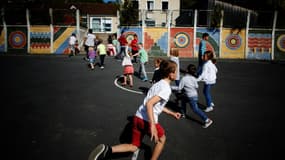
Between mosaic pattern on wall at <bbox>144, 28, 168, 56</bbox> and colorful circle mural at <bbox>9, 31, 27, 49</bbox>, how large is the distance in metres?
11.9

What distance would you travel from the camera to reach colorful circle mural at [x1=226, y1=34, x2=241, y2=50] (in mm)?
22688

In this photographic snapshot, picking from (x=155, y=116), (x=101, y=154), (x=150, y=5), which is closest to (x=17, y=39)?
(x=101, y=154)

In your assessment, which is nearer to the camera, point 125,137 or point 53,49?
point 125,137

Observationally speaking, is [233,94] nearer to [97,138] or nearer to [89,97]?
[89,97]

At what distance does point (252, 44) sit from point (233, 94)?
54.8ft

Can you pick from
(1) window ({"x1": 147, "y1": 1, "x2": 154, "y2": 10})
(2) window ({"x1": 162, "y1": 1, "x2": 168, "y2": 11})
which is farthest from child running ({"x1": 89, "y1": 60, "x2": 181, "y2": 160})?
(2) window ({"x1": 162, "y1": 1, "x2": 168, "y2": 11})

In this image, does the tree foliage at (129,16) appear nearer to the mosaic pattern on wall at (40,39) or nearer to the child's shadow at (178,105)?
the mosaic pattern on wall at (40,39)

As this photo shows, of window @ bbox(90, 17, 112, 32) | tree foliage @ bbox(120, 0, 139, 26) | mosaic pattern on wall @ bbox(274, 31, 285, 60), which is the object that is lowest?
mosaic pattern on wall @ bbox(274, 31, 285, 60)

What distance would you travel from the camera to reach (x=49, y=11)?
22.7 meters

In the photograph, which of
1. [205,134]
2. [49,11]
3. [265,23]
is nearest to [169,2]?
[265,23]

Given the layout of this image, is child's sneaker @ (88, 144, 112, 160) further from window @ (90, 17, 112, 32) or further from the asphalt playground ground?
window @ (90, 17, 112, 32)

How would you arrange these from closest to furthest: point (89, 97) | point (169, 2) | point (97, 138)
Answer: point (97, 138) < point (89, 97) < point (169, 2)

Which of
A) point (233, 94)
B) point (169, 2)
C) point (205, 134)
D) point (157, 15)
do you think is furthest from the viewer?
point (169, 2)

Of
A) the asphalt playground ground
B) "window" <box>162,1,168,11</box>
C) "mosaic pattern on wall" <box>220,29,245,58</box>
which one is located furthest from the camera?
"window" <box>162,1,168,11</box>
